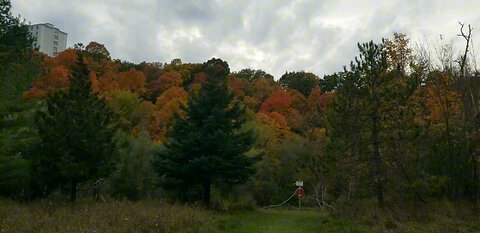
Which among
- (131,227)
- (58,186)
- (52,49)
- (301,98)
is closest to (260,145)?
(301,98)

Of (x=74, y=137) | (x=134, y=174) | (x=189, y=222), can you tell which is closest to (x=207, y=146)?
(x=74, y=137)

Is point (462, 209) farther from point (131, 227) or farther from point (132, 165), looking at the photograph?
point (132, 165)

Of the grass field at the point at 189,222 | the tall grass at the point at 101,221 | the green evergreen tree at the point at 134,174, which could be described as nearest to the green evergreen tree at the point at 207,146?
the grass field at the point at 189,222

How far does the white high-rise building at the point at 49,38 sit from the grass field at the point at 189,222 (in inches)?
3560

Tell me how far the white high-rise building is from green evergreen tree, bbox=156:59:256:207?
272 feet

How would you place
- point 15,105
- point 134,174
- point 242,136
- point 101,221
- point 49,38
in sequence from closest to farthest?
point 101,221, point 15,105, point 242,136, point 134,174, point 49,38

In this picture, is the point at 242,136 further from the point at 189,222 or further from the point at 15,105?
the point at 15,105

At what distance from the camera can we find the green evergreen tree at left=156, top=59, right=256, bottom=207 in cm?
2272

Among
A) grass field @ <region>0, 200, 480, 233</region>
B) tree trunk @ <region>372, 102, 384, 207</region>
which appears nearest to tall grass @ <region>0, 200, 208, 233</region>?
grass field @ <region>0, 200, 480, 233</region>

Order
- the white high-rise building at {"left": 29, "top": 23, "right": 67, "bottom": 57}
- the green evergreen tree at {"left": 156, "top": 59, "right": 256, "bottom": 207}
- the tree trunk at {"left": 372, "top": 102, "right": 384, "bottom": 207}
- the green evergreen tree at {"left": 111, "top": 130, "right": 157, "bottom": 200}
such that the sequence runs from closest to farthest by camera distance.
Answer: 1. the tree trunk at {"left": 372, "top": 102, "right": 384, "bottom": 207}
2. the green evergreen tree at {"left": 156, "top": 59, "right": 256, "bottom": 207}
3. the green evergreen tree at {"left": 111, "top": 130, "right": 157, "bottom": 200}
4. the white high-rise building at {"left": 29, "top": 23, "right": 67, "bottom": 57}

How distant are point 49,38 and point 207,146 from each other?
93.2 meters

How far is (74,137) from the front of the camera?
807 inches

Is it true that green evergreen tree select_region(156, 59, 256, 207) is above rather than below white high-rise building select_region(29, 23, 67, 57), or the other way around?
below

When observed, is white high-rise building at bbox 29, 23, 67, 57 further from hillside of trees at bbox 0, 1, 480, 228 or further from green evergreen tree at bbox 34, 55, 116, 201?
green evergreen tree at bbox 34, 55, 116, 201
